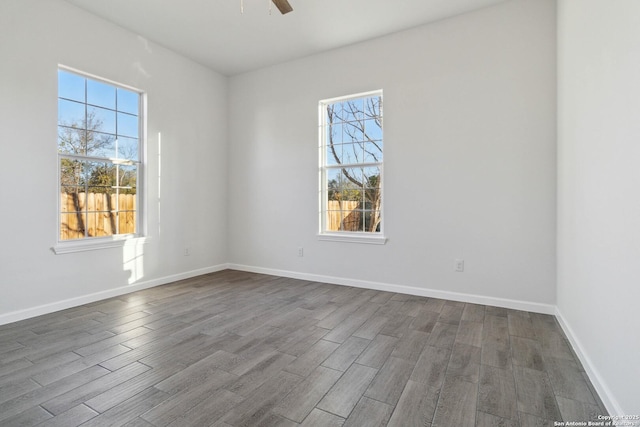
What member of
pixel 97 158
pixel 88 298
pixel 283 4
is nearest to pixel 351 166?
pixel 283 4

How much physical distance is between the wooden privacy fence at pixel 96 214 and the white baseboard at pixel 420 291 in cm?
188

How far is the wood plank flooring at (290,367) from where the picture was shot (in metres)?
1.57

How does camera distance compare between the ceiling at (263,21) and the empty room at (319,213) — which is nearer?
the empty room at (319,213)

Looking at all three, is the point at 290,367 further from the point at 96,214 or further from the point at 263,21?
the point at 263,21

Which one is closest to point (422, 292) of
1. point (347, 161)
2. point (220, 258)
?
point (347, 161)

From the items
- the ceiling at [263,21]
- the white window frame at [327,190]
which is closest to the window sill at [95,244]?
the white window frame at [327,190]

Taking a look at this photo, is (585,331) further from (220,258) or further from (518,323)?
(220,258)

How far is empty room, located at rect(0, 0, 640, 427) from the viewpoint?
1.67 m

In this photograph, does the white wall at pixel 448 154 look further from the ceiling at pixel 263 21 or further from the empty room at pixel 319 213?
the ceiling at pixel 263 21

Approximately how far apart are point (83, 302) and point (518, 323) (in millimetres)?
4344

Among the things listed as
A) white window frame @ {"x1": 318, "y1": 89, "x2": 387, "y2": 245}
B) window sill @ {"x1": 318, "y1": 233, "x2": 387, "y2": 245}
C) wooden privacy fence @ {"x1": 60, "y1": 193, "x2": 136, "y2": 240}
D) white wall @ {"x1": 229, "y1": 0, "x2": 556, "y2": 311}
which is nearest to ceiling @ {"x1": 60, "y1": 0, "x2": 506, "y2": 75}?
white wall @ {"x1": 229, "y1": 0, "x2": 556, "y2": 311}

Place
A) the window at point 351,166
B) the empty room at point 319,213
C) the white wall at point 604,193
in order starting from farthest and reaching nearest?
the window at point 351,166 → the empty room at point 319,213 → the white wall at point 604,193

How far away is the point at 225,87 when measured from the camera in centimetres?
505

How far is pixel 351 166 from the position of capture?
4148 millimetres
